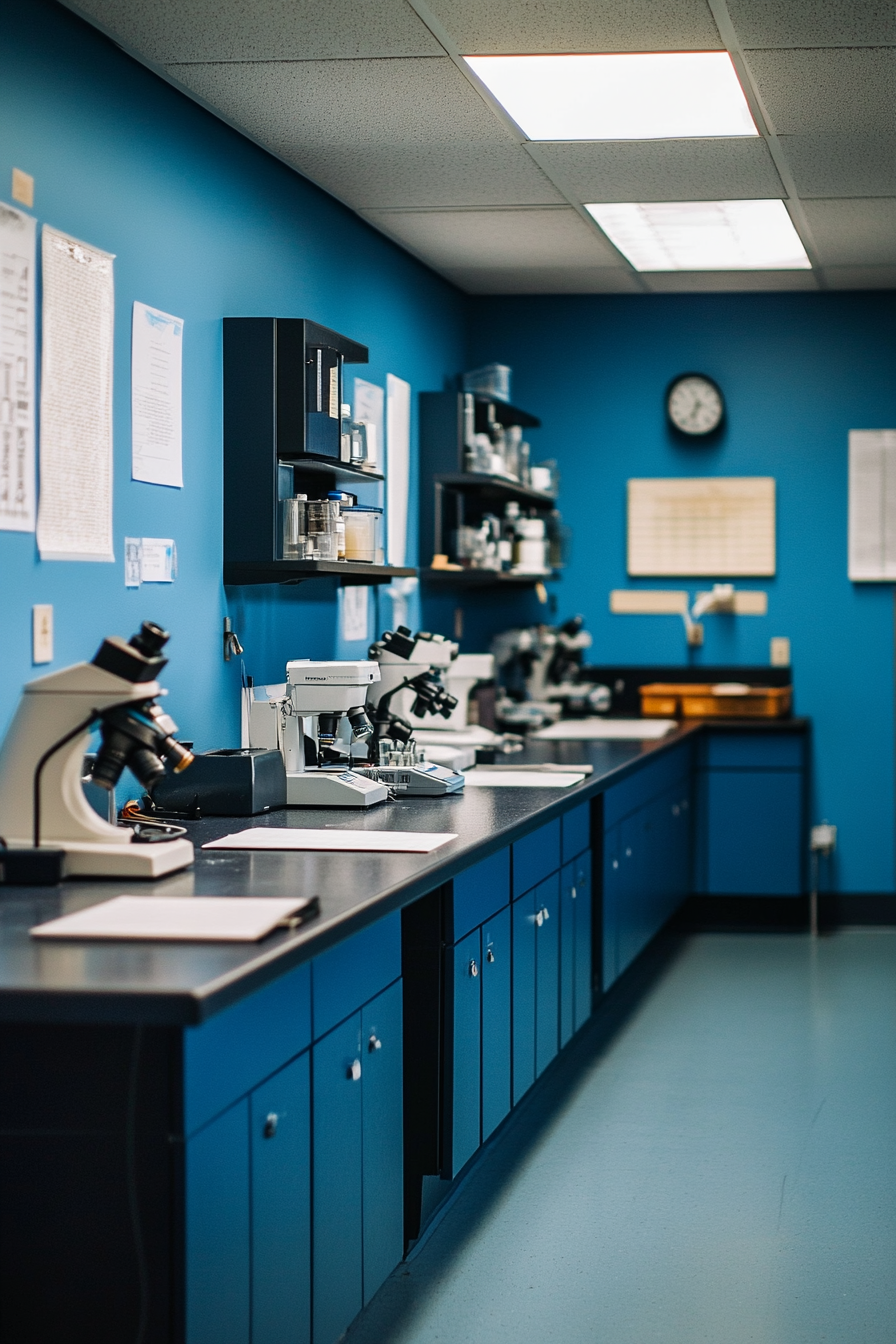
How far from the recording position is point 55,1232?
1.99 m

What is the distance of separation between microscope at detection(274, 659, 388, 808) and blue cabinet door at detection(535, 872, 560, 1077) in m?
0.56

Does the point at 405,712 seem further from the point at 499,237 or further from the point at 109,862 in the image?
the point at 109,862

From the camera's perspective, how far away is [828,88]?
365 cm

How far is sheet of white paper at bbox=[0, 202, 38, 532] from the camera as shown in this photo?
9.40 feet

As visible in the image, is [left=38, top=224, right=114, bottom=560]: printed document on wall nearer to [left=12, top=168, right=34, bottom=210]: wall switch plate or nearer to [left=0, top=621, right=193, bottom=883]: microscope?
[left=12, top=168, right=34, bottom=210]: wall switch plate

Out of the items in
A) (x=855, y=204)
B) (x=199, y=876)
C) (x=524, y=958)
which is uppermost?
(x=855, y=204)

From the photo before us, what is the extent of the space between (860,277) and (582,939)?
319cm

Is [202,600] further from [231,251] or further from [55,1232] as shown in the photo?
[55,1232]

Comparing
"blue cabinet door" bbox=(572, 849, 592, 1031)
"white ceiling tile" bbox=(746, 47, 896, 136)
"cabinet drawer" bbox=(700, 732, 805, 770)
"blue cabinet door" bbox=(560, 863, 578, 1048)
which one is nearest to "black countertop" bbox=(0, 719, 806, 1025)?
"blue cabinet door" bbox=(560, 863, 578, 1048)

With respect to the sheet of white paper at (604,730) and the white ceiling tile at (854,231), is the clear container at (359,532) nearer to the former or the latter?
the sheet of white paper at (604,730)

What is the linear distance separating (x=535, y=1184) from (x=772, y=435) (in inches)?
158

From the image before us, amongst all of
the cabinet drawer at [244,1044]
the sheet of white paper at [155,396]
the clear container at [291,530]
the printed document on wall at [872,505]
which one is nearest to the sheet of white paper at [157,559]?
the sheet of white paper at [155,396]

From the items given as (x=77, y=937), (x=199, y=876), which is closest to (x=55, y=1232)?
(x=77, y=937)

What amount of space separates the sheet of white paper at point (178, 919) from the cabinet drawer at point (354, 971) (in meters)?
0.15
